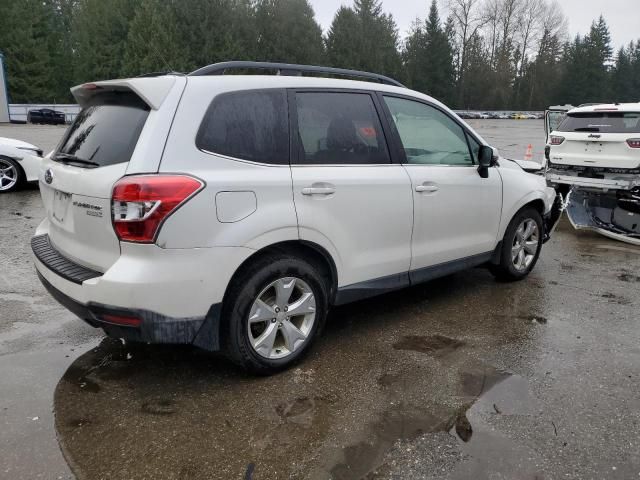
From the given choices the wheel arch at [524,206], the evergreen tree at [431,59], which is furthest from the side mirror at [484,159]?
the evergreen tree at [431,59]

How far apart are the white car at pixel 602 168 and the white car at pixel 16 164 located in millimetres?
8683

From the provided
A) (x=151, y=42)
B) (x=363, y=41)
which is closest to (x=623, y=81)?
(x=363, y=41)

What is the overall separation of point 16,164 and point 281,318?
8248mm

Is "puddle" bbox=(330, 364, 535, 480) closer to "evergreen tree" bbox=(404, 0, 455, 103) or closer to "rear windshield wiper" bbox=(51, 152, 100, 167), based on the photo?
"rear windshield wiper" bbox=(51, 152, 100, 167)

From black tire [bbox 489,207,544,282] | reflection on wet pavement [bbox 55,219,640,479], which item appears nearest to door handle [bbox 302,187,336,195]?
reflection on wet pavement [bbox 55,219,640,479]

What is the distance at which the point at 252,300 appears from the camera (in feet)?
10.2

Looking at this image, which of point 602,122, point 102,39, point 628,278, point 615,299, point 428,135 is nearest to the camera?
point 428,135

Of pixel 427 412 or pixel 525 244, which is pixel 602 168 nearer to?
pixel 525 244

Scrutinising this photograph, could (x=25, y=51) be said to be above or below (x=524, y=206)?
above

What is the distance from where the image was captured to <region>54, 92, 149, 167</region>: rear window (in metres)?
2.97

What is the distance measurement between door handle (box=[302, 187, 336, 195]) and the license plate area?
4.52 feet

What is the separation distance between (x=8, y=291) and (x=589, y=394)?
15.4 feet

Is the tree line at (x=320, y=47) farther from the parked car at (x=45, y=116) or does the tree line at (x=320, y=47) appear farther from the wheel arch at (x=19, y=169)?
the wheel arch at (x=19, y=169)

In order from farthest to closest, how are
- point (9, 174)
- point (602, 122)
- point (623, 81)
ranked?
point (623, 81) < point (9, 174) < point (602, 122)
